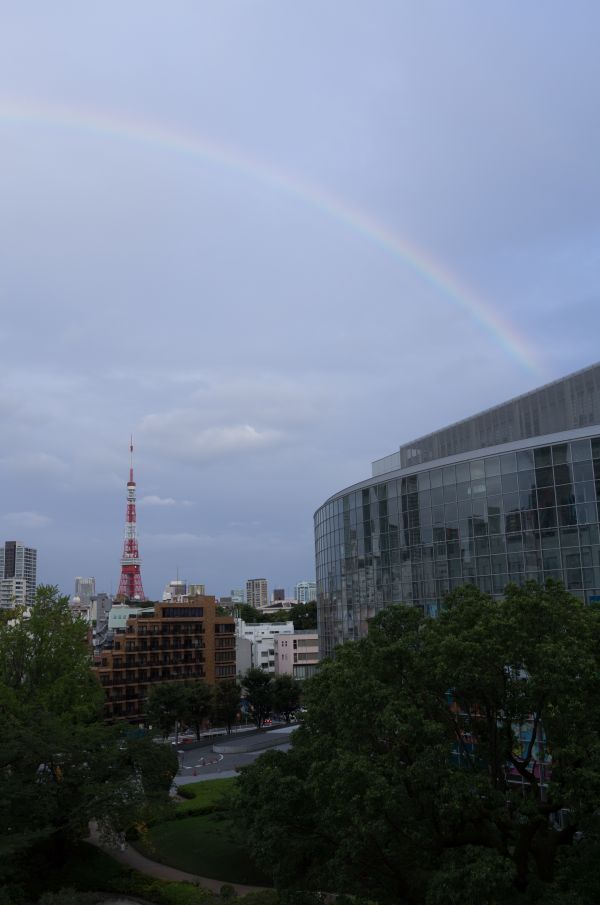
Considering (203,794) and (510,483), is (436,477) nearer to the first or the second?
(510,483)

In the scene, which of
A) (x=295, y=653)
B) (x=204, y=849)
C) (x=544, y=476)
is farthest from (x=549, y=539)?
(x=295, y=653)

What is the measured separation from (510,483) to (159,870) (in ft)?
83.0

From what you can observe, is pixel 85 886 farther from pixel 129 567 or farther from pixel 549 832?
pixel 129 567

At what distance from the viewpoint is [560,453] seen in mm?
35531

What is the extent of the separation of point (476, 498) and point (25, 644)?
25850 millimetres

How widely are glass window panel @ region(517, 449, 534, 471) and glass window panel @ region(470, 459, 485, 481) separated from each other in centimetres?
212

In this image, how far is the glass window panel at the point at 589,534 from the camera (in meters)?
33.8

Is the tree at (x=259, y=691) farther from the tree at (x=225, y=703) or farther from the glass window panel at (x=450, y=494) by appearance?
the glass window panel at (x=450, y=494)

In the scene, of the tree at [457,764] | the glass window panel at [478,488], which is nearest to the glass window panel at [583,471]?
the glass window panel at [478,488]

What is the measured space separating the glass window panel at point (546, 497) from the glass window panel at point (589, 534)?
190cm

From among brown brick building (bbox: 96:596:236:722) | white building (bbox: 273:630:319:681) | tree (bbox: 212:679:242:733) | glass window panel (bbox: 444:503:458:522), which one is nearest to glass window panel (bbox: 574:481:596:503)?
glass window panel (bbox: 444:503:458:522)

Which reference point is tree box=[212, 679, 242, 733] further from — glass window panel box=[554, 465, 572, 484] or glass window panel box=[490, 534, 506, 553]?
glass window panel box=[554, 465, 572, 484]

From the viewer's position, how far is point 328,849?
19281 millimetres

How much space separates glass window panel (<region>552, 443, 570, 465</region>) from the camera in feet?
116
